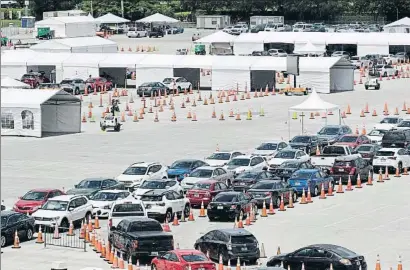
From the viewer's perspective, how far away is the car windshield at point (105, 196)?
38.3 m

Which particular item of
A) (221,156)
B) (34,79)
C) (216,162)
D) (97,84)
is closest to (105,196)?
(216,162)

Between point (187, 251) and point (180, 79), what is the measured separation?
174 ft

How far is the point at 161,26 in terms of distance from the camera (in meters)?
137

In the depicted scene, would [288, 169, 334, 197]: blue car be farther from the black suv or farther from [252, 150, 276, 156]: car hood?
the black suv

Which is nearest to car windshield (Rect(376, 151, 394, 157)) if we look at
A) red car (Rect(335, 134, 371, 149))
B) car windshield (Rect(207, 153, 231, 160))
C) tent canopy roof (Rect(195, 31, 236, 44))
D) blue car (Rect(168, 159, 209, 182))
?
red car (Rect(335, 134, 371, 149))

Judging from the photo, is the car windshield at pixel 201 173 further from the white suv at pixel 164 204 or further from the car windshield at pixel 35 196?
the car windshield at pixel 35 196

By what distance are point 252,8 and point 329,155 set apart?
10063 cm

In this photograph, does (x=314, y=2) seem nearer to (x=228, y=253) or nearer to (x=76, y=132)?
(x=76, y=132)

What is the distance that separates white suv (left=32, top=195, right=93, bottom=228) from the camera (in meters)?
35.8

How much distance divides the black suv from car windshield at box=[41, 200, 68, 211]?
1885 centimetres

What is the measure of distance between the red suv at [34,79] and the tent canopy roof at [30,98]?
72.9 feet

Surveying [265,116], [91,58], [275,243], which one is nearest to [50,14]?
[91,58]

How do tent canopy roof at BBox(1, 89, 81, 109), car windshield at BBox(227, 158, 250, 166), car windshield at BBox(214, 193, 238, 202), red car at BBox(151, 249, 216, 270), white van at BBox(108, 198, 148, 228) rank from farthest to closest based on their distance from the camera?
tent canopy roof at BBox(1, 89, 81, 109)
car windshield at BBox(227, 158, 250, 166)
car windshield at BBox(214, 193, 238, 202)
white van at BBox(108, 198, 148, 228)
red car at BBox(151, 249, 216, 270)

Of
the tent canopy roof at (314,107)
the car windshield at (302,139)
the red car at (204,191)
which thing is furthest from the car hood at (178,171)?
the tent canopy roof at (314,107)
